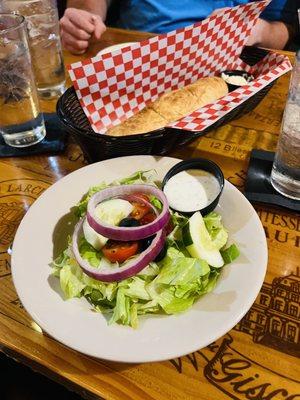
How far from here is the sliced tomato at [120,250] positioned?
3.21 ft

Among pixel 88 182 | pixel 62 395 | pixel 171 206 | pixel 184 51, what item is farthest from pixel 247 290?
pixel 184 51

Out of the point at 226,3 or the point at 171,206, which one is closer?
the point at 171,206

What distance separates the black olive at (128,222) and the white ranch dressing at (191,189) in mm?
178

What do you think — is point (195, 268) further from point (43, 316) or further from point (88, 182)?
point (88, 182)

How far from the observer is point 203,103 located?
1587 millimetres

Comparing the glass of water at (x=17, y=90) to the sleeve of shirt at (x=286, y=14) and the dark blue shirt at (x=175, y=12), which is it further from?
the sleeve of shirt at (x=286, y=14)

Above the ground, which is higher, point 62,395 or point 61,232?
point 61,232

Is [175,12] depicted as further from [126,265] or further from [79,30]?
[126,265]

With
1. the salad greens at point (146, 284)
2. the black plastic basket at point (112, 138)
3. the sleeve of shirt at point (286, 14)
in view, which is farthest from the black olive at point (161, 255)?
the sleeve of shirt at point (286, 14)

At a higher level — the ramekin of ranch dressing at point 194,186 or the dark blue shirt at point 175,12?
the dark blue shirt at point 175,12

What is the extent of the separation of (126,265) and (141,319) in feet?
0.44

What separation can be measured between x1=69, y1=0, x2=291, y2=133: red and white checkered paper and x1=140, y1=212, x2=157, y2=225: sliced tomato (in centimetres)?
45

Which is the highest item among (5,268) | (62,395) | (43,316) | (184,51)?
(184,51)

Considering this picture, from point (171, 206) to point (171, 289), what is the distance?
0.99 feet
